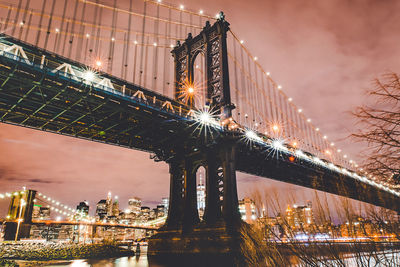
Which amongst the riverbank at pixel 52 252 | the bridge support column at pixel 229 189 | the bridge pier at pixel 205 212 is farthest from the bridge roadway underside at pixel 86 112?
the riverbank at pixel 52 252

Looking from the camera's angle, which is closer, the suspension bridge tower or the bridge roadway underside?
the bridge roadway underside

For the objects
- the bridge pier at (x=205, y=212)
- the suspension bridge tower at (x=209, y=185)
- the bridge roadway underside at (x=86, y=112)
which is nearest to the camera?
the bridge roadway underside at (x=86, y=112)

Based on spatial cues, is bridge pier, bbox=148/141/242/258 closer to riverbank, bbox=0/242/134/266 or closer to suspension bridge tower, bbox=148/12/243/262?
suspension bridge tower, bbox=148/12/243/262

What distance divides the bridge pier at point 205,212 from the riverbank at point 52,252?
18.3 feet

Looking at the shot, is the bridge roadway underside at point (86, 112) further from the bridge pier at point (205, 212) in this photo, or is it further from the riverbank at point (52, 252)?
the riverbank at point (52, 252)

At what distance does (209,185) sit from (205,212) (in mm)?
2529

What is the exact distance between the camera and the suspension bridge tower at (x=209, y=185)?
76.0ft

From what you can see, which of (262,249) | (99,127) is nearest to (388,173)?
(262,249)

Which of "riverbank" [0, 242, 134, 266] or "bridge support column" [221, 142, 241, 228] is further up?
"bridge support column" [221, 142, 241, 228]

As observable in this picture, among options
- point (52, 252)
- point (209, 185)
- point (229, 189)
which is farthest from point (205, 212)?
point (52, 252)

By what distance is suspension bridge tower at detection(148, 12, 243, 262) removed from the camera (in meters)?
23.2

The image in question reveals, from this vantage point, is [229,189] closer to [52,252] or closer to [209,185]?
[209,185]

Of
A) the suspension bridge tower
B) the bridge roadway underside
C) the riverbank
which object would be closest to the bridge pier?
the suspension bridge tower

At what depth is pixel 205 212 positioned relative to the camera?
82.6 feet
